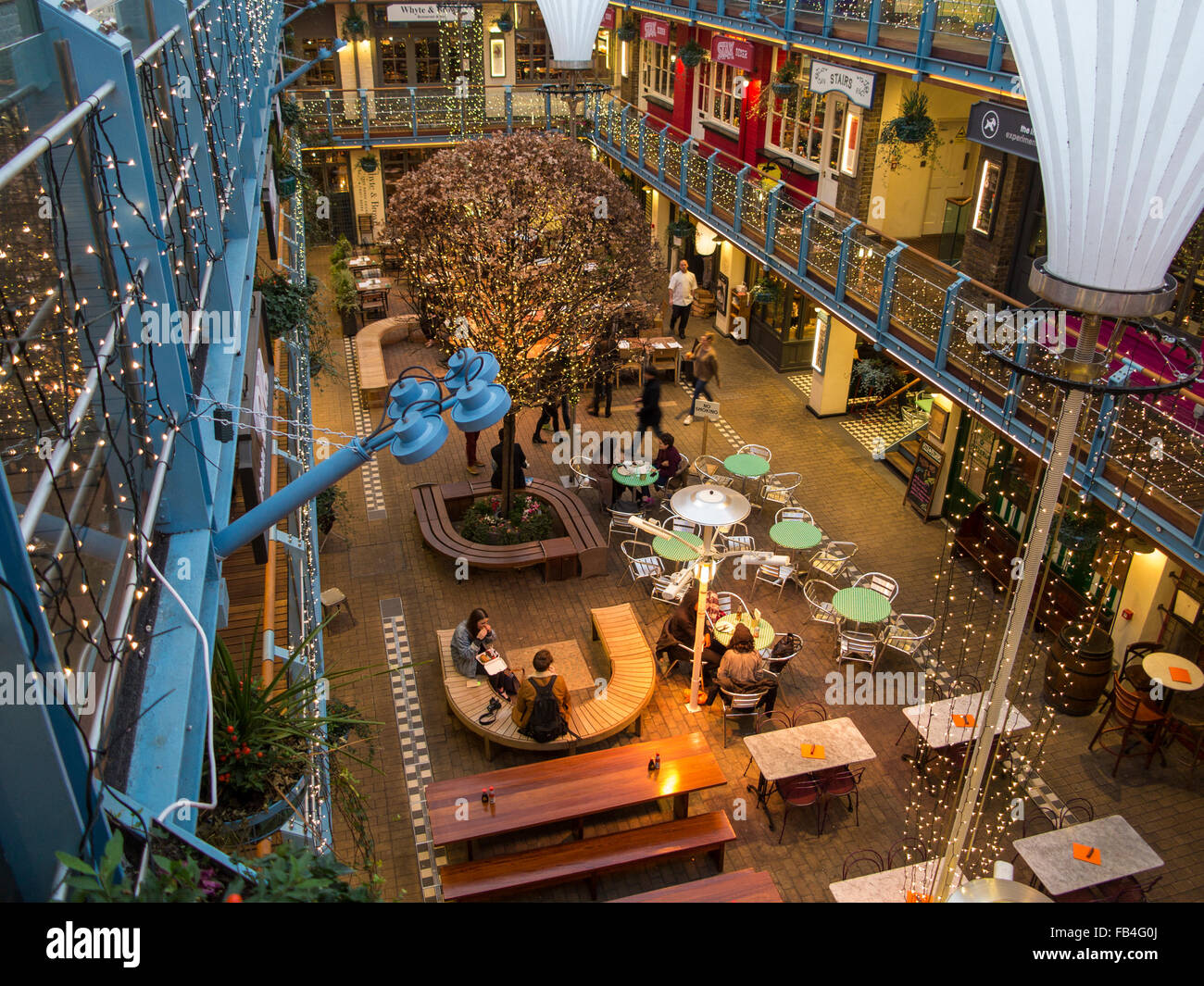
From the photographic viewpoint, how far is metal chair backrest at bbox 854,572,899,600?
12.4 metres

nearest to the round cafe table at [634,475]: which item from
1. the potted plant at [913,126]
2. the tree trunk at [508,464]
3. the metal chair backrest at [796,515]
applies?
the tree trunk at [508,464]

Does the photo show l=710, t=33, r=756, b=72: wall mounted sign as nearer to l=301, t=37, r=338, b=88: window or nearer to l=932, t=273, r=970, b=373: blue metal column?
l=932, t=273, r=970, b=373: blue metal column

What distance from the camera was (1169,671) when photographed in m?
9.99

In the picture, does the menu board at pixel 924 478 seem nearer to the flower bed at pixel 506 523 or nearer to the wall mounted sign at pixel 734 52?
the flower bed at pixel 506 523

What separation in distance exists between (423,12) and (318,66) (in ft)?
11.5

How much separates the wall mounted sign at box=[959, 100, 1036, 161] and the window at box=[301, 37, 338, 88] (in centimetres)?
2241

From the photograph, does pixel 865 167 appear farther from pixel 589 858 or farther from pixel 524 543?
pixel 589 858

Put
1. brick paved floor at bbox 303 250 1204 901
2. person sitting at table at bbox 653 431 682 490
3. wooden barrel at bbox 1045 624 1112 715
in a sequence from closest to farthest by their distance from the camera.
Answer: brick paved floor at bbox 303 250 1204 901
wooden barrel at bbox 1045 624 1112 715
person sitting at table at bbox 653 431 682 490

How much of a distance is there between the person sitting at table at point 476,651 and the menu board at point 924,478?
24.7 ft

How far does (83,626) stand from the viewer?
2684 mm

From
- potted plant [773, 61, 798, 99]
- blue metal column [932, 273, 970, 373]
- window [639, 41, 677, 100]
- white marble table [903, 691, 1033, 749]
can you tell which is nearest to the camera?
white marble table [903, 691, 1033, 749]

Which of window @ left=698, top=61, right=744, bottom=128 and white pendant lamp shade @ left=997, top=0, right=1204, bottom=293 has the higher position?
white pendant lamp shade @ left=997, top=0, right=1204, bottom=293

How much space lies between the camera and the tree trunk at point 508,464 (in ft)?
42.0

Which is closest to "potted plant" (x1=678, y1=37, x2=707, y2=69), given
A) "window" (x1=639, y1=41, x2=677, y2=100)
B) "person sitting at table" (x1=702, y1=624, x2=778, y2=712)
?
"window" (x1=639, y1=41, x2=677, y2=100)
